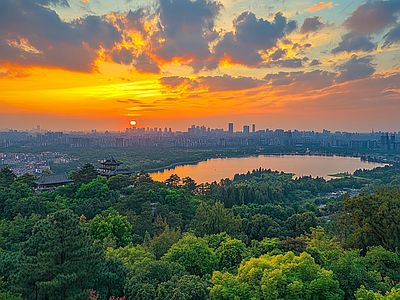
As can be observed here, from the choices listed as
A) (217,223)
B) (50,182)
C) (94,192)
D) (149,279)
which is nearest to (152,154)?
(50,182)

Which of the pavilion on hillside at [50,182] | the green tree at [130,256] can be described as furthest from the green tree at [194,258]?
the pavilion on hillside at [50,182]

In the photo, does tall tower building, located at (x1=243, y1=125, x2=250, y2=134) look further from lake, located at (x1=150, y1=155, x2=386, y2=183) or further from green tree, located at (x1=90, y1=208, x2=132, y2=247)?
green tree, located at (x1=90, y1=208, x2=132, y2=247)

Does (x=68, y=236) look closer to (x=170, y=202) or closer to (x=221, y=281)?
(x=221, y=281)

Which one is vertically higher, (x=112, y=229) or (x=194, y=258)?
(x=194, y=258)

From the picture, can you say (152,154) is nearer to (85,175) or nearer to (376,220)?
(85,175)

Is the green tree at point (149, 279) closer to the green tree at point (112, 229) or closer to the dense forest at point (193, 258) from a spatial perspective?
the dense forest at point (193, 258)

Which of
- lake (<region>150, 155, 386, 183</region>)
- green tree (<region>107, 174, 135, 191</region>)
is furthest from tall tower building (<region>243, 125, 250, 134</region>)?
green tree (<region>107, 174, 135, 191</region>)

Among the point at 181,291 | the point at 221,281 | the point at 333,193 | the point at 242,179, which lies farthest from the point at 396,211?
the point at 242,179
